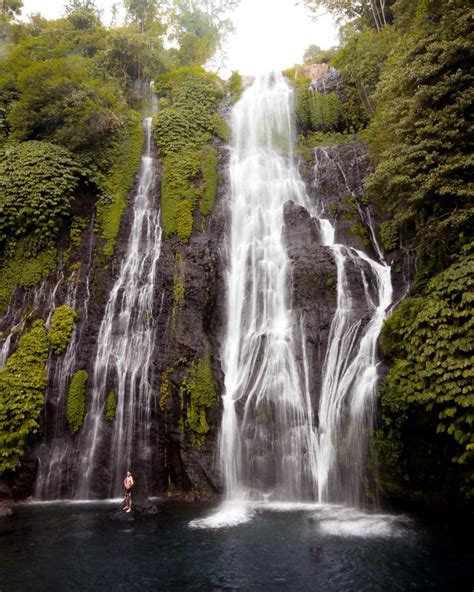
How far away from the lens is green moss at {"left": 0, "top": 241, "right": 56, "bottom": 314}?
15.2m

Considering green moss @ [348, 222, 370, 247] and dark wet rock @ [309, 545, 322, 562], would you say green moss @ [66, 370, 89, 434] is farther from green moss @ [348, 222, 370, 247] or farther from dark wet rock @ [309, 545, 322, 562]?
green moss @ [348, 222, 370, 247]

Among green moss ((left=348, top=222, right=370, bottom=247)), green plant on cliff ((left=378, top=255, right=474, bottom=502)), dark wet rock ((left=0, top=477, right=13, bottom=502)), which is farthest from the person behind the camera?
green moss ((left=348, top=222, right=370, bottom=247))

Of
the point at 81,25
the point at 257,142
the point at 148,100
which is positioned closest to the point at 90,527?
the point at 257,142

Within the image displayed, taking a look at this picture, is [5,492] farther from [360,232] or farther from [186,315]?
[360,232]

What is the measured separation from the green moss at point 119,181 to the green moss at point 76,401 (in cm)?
505

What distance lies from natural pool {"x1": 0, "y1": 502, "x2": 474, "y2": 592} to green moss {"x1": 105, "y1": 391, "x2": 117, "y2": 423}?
9.55 feet

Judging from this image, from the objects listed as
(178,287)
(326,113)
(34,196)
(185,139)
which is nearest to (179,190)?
(185,139)

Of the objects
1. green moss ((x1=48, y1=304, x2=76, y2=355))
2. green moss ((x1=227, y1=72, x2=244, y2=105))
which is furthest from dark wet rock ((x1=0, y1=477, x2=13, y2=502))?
green moss ((x1=227, y1=72, x2=244, y2=105))

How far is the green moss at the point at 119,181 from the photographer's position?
16969 millimetres

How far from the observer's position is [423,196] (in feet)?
35.4

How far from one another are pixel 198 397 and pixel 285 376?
105 inches

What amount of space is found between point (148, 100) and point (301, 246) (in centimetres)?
1632

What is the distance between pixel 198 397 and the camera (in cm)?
1261

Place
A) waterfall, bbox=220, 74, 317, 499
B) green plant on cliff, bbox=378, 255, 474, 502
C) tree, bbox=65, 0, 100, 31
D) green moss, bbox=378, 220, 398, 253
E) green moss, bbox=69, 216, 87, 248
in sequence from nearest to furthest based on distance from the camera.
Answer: green plant on cliff, bbox=378, 255, 474, 502, waterfall, bbox=220, 74, 317, 499, green moss, bbox=378, 220, 398, 253, green moss, bbox=69, 216, 87, 248, tree, bbox=65, 0, 100, 31
